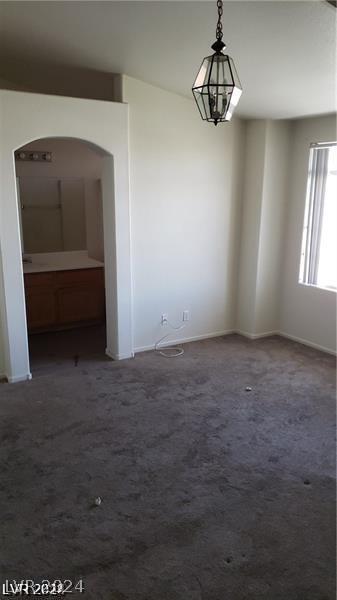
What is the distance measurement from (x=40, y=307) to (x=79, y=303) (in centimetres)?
50

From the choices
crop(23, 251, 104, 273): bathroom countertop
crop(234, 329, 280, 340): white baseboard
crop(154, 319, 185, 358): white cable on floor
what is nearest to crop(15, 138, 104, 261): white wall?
crop(23, 251, 104, 273): bathroom countertop

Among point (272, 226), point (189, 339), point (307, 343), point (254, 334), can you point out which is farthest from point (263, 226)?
point (189, 339)

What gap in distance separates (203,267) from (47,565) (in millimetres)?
3576

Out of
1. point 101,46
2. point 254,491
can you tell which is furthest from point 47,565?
point 101,46

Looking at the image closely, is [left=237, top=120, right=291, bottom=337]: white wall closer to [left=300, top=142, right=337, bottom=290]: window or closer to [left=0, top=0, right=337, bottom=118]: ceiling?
[left=300, top=142, right=337, bottom=290]: window

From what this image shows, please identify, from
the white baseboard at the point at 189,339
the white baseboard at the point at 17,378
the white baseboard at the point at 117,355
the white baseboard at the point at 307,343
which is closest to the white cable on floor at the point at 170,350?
the white baseboard at the point at 189,339

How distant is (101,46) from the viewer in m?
3.49

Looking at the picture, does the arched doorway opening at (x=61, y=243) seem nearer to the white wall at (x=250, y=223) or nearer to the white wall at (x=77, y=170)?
the white wall at (x=77, y=170)

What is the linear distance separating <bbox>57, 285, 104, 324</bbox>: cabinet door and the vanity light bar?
1649 millimetres

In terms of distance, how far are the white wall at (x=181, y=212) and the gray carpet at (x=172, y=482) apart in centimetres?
94

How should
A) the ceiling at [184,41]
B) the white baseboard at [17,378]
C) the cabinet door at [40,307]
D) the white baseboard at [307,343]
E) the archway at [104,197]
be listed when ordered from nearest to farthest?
the ceiling at [184,41] < the archway at [104,197] < the white baseboard at [17,378] < the white baseboard at [307,343] < the cabinet door at [40,307]

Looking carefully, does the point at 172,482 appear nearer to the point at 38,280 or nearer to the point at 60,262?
the point at 38,280

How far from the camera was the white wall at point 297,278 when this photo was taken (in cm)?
479

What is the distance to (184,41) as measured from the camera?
126 inches
